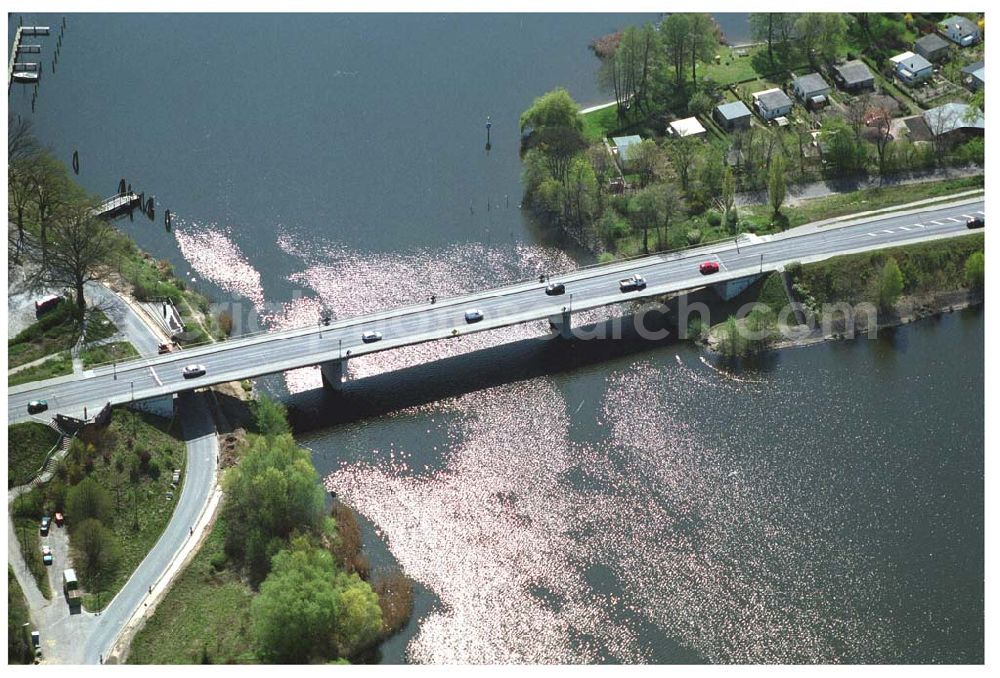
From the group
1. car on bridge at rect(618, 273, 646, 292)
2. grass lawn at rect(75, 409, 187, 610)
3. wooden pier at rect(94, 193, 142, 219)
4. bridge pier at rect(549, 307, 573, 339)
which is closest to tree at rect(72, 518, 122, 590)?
grass lawn at rect(75, 409, 187, 610)

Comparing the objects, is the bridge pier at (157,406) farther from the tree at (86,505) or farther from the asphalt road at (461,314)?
the tree at (86,505)

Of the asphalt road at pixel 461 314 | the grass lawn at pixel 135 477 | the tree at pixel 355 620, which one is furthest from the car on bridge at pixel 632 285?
the tree at pixel 355 620

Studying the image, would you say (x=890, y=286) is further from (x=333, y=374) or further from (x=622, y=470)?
(x=333, y=374)

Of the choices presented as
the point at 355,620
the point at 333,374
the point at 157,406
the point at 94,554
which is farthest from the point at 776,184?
the point at 94,554

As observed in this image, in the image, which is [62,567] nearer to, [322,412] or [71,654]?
[71,654]

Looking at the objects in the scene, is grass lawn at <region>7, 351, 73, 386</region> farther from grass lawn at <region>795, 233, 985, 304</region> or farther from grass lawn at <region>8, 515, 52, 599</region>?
grass lawn at <region>795, 233, 985, 304</region>

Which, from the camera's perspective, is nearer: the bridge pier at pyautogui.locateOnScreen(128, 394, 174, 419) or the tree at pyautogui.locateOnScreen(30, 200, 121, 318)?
the bridge pier at pyautogui.locateOnScreen(128, 394, 174, 419)
